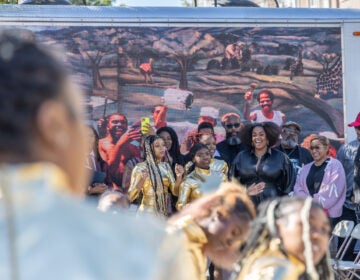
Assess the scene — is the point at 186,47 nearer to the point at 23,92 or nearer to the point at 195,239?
the point at 195,239

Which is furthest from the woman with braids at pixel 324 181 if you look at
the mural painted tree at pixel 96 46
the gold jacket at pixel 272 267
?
the gold jacket at pixel 272 267

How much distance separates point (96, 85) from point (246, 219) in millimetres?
5944

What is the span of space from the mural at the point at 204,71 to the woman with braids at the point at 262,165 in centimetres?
47

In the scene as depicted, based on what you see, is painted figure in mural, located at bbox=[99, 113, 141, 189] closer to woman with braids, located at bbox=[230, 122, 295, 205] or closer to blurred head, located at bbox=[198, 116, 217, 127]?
blurred head, located at bbox=[198, 116, 217, 127]

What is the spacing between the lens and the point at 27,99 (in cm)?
145

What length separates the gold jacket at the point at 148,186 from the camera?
946 cm

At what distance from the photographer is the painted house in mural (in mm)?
9906

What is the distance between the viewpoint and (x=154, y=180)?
9539 millimetres

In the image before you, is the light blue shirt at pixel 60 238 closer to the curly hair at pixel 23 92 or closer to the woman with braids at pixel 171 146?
the curly hair at pixel 23 92

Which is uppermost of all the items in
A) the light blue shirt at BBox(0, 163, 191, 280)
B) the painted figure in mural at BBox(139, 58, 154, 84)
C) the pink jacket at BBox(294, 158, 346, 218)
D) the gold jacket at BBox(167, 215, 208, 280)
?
the painted figure in mural at BBox(139, 58, 154, 84)

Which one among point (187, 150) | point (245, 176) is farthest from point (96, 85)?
point (245, 176)

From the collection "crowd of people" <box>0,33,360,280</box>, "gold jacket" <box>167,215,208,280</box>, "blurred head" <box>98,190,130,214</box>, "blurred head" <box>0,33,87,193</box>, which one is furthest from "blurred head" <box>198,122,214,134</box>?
"blurred head" <box>0,33,87,193</box>

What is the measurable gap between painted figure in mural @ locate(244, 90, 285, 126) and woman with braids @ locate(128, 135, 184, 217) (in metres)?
1.13

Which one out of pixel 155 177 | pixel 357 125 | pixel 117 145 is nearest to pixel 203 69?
pixel 117 145
